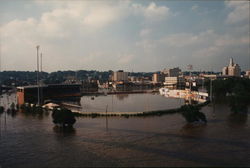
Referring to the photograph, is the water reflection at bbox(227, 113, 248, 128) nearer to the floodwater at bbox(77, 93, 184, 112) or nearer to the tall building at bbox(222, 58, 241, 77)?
the floodwater at bbox(77, 93, 184, 112)

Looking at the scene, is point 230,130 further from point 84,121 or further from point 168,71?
point 168,71

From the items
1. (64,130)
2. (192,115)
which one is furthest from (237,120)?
(64,130)

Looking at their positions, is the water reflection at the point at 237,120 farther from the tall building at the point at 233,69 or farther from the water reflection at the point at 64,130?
the tall building at the point at 233,69

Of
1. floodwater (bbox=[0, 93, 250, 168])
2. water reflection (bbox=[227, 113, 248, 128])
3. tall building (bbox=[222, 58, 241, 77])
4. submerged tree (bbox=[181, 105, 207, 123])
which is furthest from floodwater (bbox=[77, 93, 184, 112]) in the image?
tall building (bbox=[222, 58, 241, 77])

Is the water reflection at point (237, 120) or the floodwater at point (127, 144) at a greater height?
the water reflection at point (237, 120)

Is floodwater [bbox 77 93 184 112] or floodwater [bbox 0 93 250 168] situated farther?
floodwater [bbox 77 93 184 112]

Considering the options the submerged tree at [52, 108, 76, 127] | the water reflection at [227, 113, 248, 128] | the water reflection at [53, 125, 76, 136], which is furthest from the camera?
the water reflection at [227, 113, 248, 128]

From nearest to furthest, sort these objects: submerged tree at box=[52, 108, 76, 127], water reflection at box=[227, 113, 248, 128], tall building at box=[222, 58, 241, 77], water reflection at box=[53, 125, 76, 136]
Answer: water reflection at box=[53, 125, 76, 136] → submerged tree at box=[52, 108, 76, 127] → water reflection at box=[227, 113, 248, 128] → tall building at box=[222, 58, 241, 77]

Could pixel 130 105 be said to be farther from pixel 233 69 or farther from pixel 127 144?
pixel 233 69

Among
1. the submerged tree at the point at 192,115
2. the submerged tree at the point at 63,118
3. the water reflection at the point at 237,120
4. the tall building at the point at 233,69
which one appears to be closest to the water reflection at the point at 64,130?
the submerged tree at the point at 63,118
